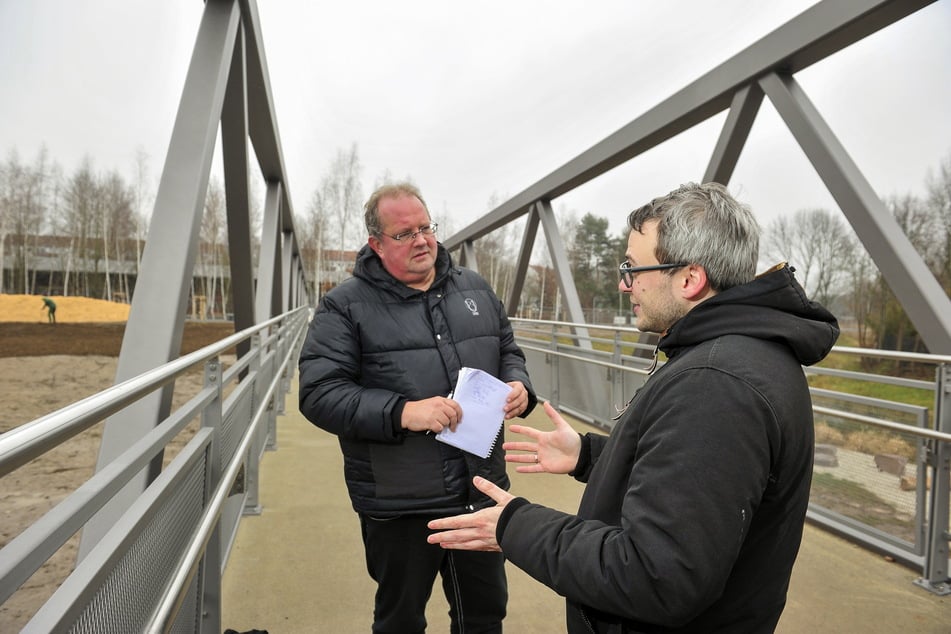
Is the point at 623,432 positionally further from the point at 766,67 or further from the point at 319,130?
the point at 319,130

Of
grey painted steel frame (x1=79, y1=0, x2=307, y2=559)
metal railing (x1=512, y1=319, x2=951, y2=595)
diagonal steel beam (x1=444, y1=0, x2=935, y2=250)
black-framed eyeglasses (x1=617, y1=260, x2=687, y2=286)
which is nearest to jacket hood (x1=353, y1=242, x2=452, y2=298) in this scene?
grey painted steel frame (x1=79, y1=0, x2=307, y2=559)

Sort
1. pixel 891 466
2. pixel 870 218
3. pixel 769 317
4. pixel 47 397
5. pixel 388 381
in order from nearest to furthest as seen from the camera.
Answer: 1. pixel 769 317
2. pixel 388 381
3. pixel 891 466
4. pixel 870 218
5. pixel 47 397

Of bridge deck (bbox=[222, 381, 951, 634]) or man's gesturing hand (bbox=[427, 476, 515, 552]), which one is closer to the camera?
man's gesturing hand (bbox=[427, 476, 515, 552])

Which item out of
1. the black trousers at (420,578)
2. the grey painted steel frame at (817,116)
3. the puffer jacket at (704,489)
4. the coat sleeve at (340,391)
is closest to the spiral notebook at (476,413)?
the coat sleeve at (340,391)

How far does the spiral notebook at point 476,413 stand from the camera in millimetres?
1963

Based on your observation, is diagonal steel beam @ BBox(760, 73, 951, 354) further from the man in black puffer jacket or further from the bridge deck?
the man in black puffer jacket

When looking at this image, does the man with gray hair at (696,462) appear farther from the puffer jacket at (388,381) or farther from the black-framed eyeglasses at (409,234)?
the black-framed eyeglasses at (409,234)

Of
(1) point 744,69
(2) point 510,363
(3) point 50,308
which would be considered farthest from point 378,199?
(3) point 50,308

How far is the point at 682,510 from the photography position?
94 cm

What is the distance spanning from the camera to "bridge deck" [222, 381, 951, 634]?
8.73ft

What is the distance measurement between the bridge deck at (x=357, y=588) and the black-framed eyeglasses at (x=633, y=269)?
6.41 ft

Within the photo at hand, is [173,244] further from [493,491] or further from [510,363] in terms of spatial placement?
[493,491]

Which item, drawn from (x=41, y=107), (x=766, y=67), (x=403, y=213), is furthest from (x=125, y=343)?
(x=41, y=107)

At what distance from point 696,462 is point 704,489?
0.14ft
